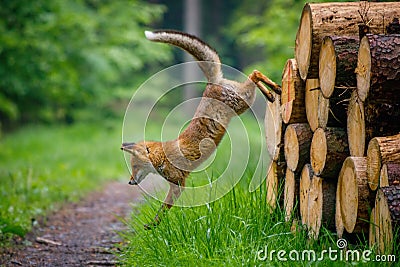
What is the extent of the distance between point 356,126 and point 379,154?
0.39 m

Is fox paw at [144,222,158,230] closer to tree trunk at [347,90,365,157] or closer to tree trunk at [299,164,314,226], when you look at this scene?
tree trunk at [299,164,314,226]

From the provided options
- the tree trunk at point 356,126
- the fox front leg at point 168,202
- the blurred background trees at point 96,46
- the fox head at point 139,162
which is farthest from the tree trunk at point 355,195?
the blurred background trees at point 96,46

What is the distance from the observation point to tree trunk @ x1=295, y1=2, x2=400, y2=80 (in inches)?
158

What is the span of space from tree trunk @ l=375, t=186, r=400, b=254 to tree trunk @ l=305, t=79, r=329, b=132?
849 millimetres

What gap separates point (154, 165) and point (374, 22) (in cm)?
207

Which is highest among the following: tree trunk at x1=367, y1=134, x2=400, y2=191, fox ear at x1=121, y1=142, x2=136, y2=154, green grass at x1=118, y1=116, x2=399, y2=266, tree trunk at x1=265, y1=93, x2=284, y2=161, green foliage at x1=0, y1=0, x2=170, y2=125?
green foliage at x1=0, y1=0, x2=170, y2=125

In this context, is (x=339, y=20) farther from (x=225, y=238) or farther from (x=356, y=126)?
(x=225, y=238)

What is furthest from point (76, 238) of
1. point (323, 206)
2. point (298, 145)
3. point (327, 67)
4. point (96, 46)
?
point (96, 46)

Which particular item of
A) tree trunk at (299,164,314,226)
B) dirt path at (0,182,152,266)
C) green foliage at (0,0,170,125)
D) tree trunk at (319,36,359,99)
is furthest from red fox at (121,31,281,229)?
green foliage at (0,0,170,125)

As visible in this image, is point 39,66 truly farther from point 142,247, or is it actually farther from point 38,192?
point 142,247

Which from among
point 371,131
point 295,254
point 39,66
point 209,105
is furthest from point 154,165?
point 39,66

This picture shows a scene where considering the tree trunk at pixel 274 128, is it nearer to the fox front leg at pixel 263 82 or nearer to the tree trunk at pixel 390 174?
the fox front leg at pixel 263 82

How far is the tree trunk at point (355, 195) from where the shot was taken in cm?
358

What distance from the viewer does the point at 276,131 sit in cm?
504
